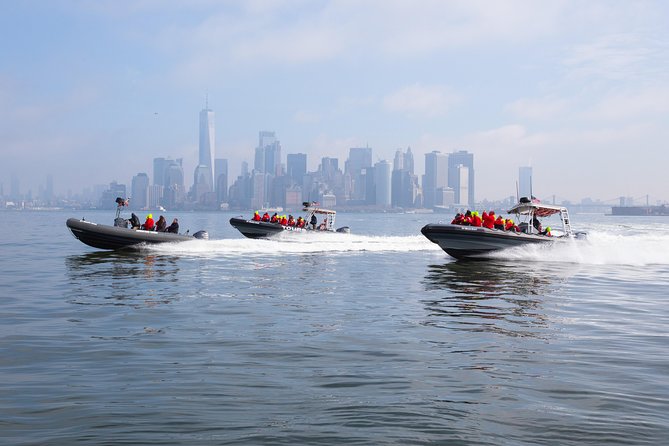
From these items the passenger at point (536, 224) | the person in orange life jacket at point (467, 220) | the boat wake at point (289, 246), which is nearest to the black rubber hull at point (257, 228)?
the boat wake at point (289, 246)

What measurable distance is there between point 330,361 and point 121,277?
1345cm

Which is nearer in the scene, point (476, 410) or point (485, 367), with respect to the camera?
point (476, 410)

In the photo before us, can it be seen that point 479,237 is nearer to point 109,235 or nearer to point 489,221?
point 489,221

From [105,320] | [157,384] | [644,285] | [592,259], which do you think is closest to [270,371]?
[157,384]

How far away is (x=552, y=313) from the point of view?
49.3 feet

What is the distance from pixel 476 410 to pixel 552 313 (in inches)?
326

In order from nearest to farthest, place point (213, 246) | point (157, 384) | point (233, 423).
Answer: point (233, 423) → point (157, 384) → point (213, 246)

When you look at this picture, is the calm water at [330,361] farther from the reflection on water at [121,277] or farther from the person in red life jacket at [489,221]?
the person in red life jacket at [489,221]

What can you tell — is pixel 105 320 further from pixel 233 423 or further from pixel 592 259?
pixel 592 259

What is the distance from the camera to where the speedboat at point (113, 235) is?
29.6 m

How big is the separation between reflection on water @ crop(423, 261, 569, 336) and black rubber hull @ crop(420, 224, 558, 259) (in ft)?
1.96

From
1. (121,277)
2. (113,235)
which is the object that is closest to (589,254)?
(121,277)

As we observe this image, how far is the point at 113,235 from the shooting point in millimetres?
29906

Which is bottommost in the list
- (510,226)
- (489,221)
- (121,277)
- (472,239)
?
(121,277)
